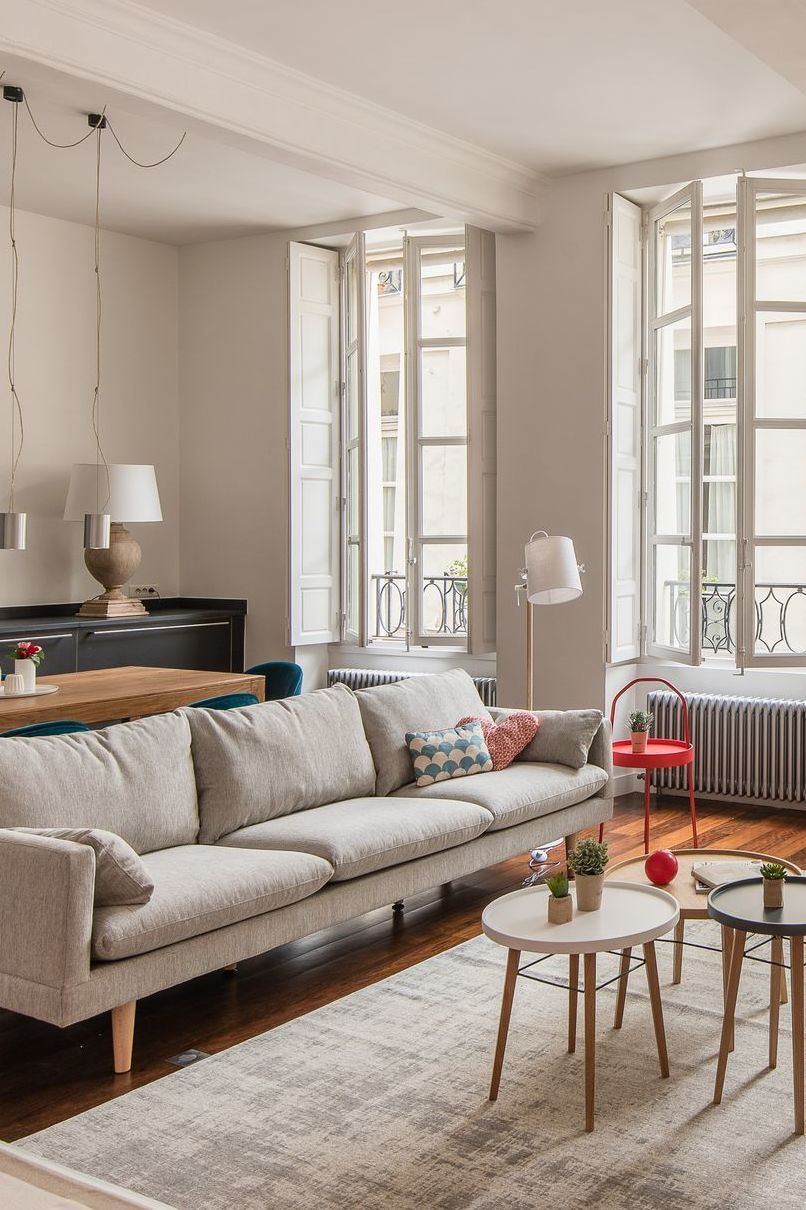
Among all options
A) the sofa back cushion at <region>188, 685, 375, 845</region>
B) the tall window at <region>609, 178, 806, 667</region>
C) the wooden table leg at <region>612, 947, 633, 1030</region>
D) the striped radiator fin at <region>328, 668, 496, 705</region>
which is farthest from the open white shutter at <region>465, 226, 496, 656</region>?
the wooden table leg at <region>612, 947, 633, 1030</region>

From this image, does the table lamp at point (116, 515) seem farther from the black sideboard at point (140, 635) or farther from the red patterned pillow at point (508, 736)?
the red patterned pillow at point (508, 736)

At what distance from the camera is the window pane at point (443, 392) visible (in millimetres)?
7227

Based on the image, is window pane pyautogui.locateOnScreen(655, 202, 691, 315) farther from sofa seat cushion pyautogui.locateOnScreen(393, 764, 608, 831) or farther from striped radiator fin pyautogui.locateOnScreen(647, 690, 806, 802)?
sofa seat cushion pyautogui.locateOnScreen(393, 764, 608, 831)

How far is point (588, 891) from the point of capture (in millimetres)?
3387

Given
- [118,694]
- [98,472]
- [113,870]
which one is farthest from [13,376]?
[113,870]

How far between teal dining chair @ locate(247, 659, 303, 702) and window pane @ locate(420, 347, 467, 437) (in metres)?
1.64

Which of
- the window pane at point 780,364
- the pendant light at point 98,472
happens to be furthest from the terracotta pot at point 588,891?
the pendant light at point 98,472

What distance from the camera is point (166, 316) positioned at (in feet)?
27.3

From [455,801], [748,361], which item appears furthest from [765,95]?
[455,801]

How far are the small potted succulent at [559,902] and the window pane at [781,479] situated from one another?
142 inches

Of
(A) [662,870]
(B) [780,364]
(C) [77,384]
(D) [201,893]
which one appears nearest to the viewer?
(D) [201,893]

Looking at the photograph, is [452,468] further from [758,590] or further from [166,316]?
[166,316]

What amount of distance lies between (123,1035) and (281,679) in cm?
345

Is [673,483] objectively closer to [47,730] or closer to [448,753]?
[448,753]
